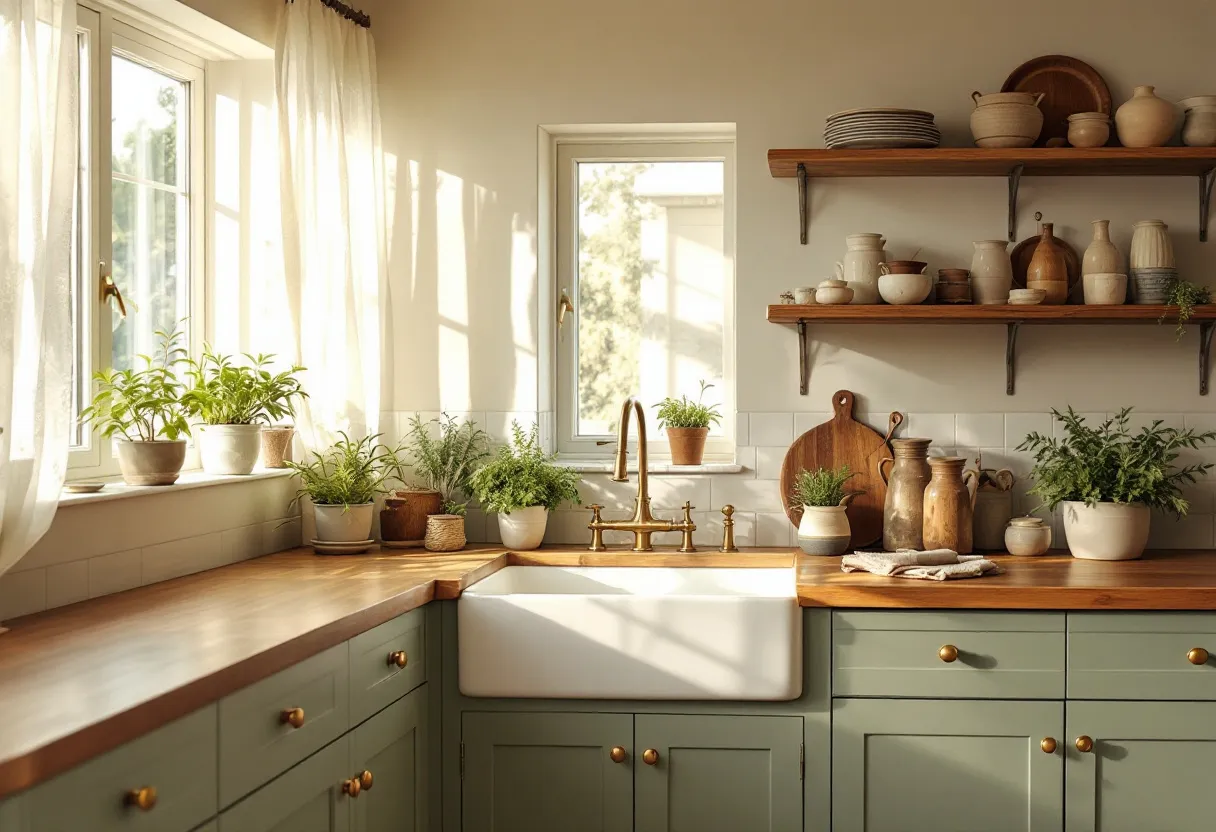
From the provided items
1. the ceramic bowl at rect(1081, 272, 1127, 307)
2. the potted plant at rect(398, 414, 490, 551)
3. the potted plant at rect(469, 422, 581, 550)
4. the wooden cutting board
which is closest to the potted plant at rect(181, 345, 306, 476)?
the potted plant at rect(398, 414, 490, 551)

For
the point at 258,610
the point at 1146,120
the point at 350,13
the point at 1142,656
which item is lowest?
the point at 1142,656

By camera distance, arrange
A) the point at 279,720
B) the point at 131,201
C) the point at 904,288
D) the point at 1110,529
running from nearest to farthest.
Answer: the point at 279,720, the point at 131,201, the point at 1110,529, the point at 904,288

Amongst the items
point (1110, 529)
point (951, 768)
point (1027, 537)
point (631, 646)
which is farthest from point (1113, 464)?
point (631, 646)

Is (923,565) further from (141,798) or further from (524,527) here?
(141,798)

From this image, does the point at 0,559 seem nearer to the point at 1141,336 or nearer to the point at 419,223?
the point at 419,223

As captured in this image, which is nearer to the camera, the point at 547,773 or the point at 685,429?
the point at 547,773

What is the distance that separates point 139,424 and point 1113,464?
A: 95.5 inches

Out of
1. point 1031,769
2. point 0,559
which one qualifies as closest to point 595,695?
point 1031,769

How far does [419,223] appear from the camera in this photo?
3.55 meters

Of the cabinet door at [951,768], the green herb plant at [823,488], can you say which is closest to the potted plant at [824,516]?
the green herb plant at [823,488]

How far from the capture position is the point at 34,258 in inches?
82.6

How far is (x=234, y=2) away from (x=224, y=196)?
54cm

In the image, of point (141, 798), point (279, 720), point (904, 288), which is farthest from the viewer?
point (904, 288)

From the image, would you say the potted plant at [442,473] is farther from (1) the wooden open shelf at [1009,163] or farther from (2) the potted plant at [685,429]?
(1) the wooden open shelf at [1009,163]
